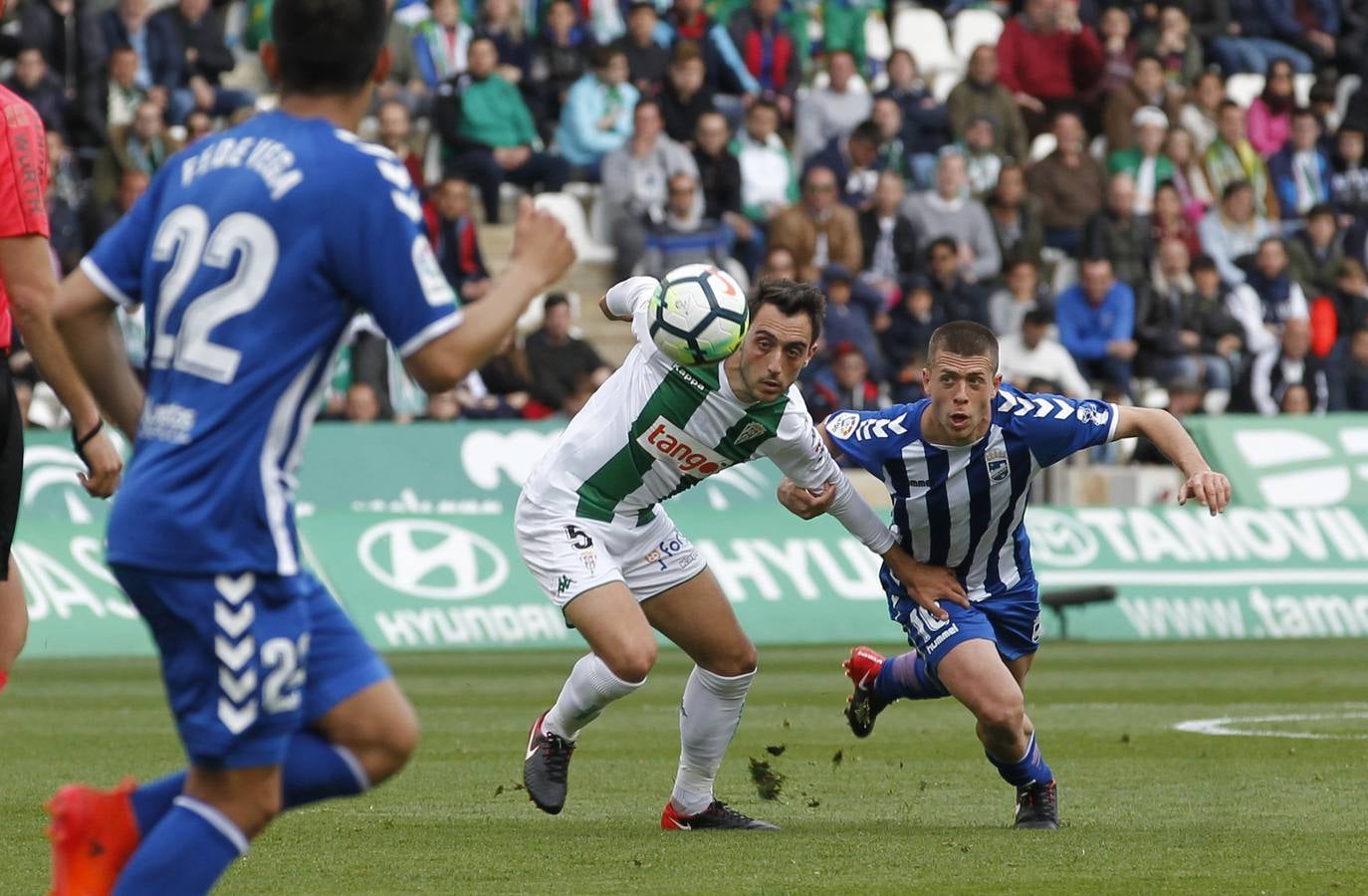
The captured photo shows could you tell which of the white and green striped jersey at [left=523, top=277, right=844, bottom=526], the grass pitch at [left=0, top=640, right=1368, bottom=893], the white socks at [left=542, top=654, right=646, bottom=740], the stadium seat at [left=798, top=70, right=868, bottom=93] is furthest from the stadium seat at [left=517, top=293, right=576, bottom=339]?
the white socks at [left=542, top=654, right=646, bottom=740]

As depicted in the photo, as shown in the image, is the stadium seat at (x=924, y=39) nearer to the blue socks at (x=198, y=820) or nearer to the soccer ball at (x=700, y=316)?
the soccer ball at (x=700, y=316)

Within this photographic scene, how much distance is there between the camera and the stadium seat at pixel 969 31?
27.1m

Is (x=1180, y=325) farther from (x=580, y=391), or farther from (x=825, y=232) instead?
(x=580, y=391)

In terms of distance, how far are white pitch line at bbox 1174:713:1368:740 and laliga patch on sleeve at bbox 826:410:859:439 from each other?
368 cm

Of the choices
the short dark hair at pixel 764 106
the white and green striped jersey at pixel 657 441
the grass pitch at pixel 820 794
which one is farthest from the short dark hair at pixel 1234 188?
the white and green striped jersey at pixel 657 441

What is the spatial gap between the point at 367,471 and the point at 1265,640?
753cm

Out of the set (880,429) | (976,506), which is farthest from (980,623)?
(880,429)

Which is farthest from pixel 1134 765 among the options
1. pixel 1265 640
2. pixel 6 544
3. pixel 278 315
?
pixel 1265 640

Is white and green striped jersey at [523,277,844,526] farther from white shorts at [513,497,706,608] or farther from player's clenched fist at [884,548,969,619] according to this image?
player's clenched fist at [884,548,969,619]

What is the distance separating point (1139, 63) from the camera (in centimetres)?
2505

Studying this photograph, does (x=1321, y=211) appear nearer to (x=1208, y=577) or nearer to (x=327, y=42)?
(x=1208, y=577)

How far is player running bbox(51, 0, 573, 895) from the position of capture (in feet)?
15.0

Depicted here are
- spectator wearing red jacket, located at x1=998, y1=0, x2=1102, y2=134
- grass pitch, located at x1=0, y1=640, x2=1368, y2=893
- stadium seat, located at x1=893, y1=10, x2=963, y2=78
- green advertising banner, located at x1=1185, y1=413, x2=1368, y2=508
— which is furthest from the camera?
stadium seat, located at x1=893, y1=10, x2=963, y2=78

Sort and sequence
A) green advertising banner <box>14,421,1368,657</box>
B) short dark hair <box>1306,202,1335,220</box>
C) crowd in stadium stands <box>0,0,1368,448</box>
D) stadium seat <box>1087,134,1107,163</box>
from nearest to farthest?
green advertising banner <box>14,421,1368,657</box>, crowd in stadium stands <box>0,0,1368,448</box>, short dark hair <box>1306,202,1335,220</box>, stadium seat <box>1087,134,1107,163</box>
